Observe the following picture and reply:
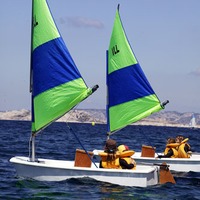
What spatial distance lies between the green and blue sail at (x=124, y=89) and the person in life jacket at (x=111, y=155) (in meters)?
7.20

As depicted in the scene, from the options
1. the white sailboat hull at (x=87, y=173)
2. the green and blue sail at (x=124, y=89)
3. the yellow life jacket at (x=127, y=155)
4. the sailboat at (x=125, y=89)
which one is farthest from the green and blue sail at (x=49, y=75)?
the green and blue sail at (x=124, y=89)

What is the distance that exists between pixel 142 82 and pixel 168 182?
26.1ft

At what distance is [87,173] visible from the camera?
18.4m

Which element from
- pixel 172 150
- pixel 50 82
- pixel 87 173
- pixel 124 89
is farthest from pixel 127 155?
pixel 124 89

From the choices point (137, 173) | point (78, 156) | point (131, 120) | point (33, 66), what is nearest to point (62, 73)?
point (33, 66)

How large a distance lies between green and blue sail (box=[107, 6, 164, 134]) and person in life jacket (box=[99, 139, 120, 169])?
23.6ft

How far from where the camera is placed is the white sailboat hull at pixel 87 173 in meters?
18.1

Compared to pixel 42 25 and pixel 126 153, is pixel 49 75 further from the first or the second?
pixel 126 153

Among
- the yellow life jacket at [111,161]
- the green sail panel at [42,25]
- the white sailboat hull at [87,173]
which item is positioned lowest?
the white sailboat hull at [87,173]

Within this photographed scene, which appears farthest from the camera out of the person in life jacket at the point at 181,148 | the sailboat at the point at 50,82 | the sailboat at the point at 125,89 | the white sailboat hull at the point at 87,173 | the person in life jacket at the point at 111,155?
the sailboat at the point at 125,89

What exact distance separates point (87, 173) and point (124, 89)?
8.55m

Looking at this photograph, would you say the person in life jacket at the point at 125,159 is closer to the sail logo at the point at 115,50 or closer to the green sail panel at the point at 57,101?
the green sail panel at the point at 57,101

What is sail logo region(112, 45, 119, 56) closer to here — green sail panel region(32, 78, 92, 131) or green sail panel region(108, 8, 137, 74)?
green sail panel region(108, 8, 137, 74)

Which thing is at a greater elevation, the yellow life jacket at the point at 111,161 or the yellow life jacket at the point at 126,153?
the yellow life jacket at the point at 126,153
